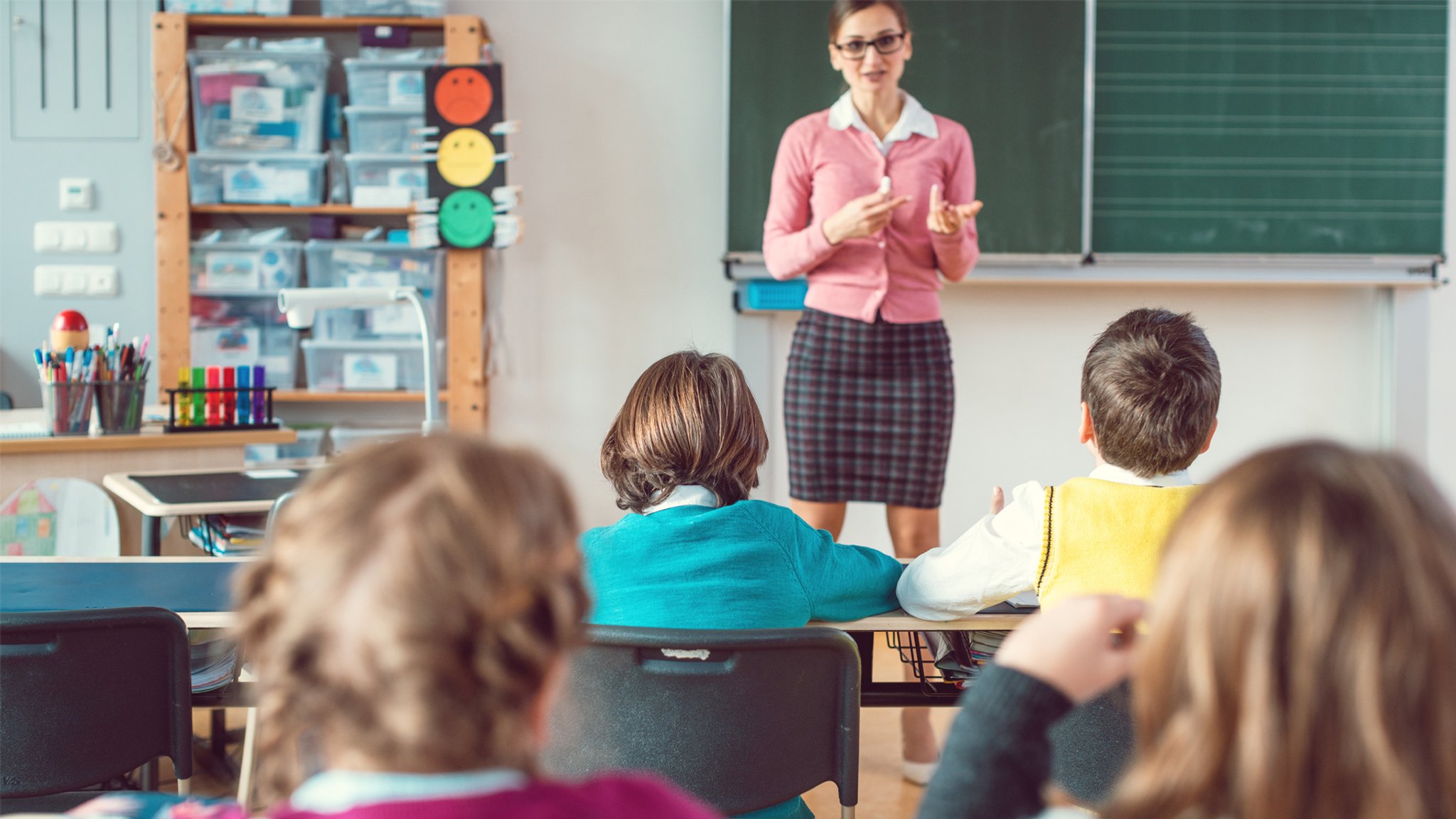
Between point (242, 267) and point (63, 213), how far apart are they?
77 centimetres

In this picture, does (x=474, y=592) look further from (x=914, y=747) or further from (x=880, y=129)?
(x=880, y=129)

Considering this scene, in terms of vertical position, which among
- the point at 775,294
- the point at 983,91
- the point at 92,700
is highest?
the point at 983,91

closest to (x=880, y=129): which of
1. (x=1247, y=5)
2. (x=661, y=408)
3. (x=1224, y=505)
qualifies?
(x=661, y=408)

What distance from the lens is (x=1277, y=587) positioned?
531mm

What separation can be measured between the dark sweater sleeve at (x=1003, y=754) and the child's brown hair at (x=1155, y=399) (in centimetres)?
77


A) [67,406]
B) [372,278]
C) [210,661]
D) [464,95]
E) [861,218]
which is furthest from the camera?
[372,278]

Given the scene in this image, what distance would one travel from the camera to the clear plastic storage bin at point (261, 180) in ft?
12.6

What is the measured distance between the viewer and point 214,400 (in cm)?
288

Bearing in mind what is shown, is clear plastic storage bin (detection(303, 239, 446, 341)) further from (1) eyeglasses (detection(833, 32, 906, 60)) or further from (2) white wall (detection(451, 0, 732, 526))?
(1) eyeglasses (detection(833, 32, 906, 60))

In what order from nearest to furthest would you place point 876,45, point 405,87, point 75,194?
point 876,45 < point 405,87 < point 75,194

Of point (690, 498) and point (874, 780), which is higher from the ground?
point (690, 498)

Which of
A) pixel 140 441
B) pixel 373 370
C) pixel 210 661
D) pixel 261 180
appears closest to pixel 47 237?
pixel 261 180

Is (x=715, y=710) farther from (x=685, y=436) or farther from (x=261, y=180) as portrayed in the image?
(x=261, y=180)

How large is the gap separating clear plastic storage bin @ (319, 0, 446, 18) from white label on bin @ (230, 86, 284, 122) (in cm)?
35
